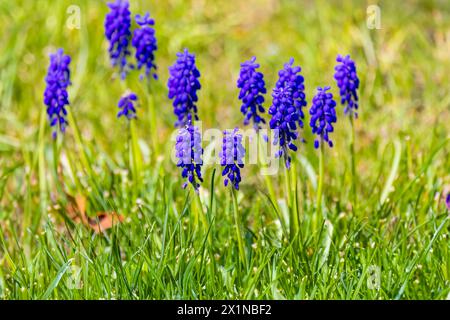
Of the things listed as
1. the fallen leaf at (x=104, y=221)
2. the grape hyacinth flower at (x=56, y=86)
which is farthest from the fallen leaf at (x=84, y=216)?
the grape hyacinth flower at (x=56, y=86)

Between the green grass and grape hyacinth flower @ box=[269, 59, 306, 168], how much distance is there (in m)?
0.40

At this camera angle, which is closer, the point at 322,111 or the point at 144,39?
the point at 322,111

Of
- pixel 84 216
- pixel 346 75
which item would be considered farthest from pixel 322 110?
pixel 84 216

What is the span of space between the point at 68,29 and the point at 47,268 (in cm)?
410

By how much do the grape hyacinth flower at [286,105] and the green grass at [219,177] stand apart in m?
0.40

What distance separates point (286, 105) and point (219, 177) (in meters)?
1.30

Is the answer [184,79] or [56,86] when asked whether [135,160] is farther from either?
[184,79]

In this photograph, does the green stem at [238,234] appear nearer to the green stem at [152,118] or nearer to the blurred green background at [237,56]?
the green stem at [152,118]

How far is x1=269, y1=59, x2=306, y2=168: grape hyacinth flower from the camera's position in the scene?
160 inches

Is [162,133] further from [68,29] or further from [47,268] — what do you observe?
[47,268]

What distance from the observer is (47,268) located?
4352 mm

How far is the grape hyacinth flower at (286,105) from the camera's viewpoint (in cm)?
407

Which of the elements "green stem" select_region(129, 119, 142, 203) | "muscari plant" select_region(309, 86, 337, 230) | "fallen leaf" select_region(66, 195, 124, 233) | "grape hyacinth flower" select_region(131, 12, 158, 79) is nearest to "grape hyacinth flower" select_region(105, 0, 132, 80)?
"grape hyacinth flower" select_region(131, 12, 158, 79)

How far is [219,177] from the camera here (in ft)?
17.3
